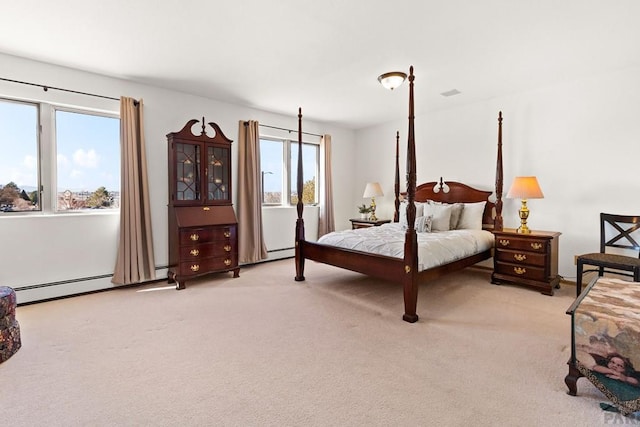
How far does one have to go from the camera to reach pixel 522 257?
3.87 m

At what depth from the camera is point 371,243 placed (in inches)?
139

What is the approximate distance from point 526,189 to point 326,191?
3.39 m

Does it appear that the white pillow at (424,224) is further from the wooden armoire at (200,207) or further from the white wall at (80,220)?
the white wall at (80,220)

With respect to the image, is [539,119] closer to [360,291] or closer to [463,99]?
[463,99]

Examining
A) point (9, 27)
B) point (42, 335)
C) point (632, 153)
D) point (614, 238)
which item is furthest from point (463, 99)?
point (42, 335)

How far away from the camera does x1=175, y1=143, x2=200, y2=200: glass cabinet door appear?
4.16 m

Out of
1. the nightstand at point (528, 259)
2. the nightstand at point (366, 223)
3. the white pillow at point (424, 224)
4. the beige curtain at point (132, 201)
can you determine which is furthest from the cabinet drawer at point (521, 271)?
the beige curtain at point (132, 201)

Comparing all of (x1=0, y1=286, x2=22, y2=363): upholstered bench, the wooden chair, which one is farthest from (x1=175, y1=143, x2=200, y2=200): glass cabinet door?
the wooden chair

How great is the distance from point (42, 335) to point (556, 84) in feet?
20.5

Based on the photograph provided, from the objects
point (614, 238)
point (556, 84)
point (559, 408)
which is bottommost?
point (559, 408)

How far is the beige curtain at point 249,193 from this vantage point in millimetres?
5023

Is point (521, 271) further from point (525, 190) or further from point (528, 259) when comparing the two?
point (525, 190)

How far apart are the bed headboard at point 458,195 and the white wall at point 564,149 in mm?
149

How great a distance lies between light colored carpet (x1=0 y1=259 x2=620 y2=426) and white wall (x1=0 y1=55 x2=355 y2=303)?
378mm
